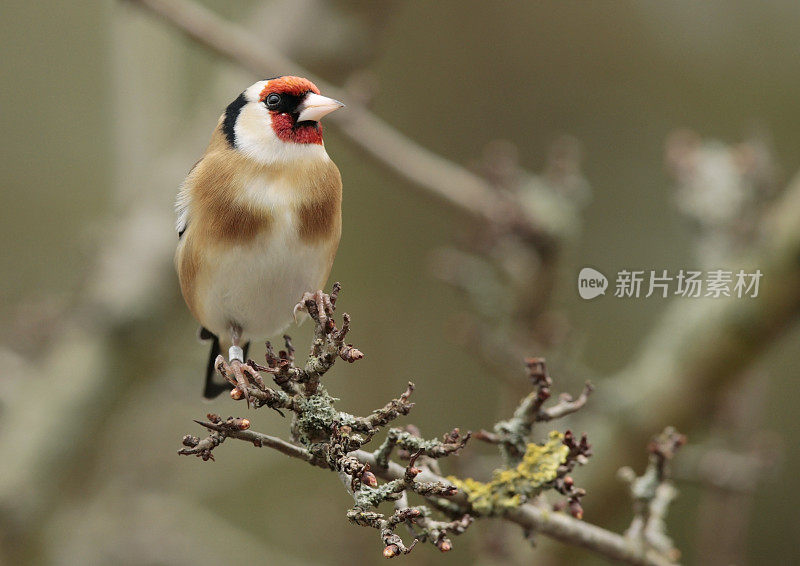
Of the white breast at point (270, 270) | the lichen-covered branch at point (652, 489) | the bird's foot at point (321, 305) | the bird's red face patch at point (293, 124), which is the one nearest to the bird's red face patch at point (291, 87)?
the bird's red face patch at point (293, 124)

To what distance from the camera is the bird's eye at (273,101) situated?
2.20 meters

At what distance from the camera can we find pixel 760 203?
468cm

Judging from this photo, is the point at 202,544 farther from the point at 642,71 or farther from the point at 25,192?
the point at 642,71

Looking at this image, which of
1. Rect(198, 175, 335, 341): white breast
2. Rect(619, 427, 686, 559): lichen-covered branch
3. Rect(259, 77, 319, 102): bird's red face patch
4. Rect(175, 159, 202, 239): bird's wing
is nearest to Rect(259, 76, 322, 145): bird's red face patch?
Rect(259, 77, 319, 102): bird's red face patch

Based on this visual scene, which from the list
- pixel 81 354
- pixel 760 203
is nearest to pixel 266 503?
pixel 81 354

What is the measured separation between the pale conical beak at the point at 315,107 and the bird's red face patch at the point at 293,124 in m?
0.02

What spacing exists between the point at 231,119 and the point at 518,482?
1169mm

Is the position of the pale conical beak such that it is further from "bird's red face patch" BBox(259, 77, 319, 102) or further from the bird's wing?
the bird's wing

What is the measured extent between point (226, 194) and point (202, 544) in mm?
3806

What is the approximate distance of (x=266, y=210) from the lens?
7.16 ft

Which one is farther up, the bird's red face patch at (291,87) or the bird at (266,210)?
the bird's red face patch at (291,87)

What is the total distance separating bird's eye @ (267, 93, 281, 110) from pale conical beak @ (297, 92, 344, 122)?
0.07 meters

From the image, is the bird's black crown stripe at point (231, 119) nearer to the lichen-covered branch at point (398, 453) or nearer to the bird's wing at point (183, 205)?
the bird's wing at point (183, 205)

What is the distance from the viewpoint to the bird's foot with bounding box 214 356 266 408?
177 cm
